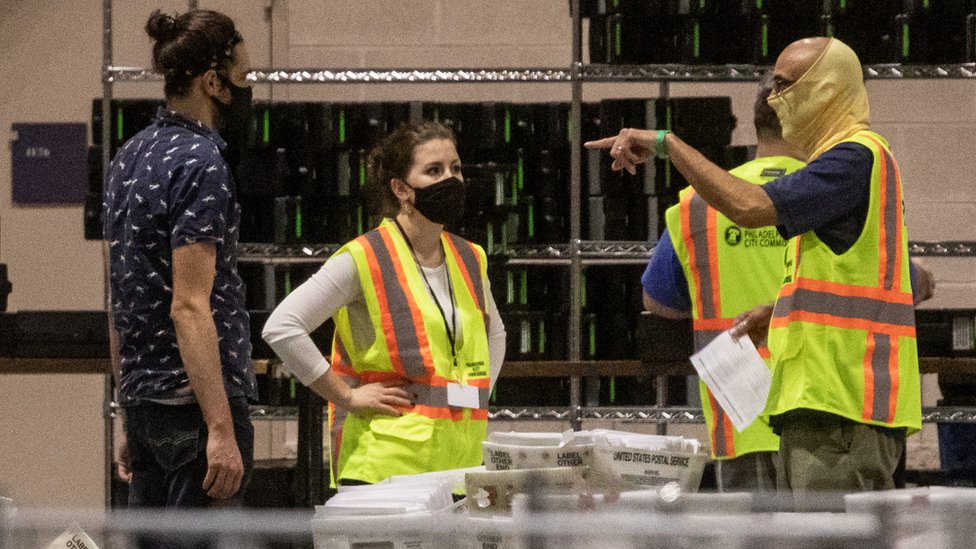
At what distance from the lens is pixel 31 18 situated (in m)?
7.19

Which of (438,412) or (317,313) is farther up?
(317,313)

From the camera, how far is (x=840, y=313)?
273 cm

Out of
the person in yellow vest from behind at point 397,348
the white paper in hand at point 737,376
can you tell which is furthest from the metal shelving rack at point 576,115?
the white paper in hand at point 737,376

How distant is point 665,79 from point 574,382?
1212 millimetres

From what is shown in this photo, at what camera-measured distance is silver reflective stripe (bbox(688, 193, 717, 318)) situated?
361 centimetres

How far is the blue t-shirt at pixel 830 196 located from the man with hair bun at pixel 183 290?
1112mm

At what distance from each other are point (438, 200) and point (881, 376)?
1.30 metres

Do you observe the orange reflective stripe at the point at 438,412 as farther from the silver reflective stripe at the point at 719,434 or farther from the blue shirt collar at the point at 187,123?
the blue shirt collar at the point at 187,123

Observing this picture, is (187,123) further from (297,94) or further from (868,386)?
(297,94)

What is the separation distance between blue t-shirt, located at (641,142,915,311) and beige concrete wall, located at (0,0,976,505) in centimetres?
394

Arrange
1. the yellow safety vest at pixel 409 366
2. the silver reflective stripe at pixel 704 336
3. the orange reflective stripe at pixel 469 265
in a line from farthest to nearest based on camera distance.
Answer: the silver reflective stripe at pixel 704 336 → the orange reflective stripe at pixel 469 265 → the yellow safety vest at pixel 409 366

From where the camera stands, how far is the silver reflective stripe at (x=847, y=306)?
2.73 metres

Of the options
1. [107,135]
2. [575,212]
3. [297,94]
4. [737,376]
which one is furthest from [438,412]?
[297,94]

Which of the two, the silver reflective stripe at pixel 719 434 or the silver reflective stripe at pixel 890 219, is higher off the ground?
the silver reflective stripe at pixel 890 219
